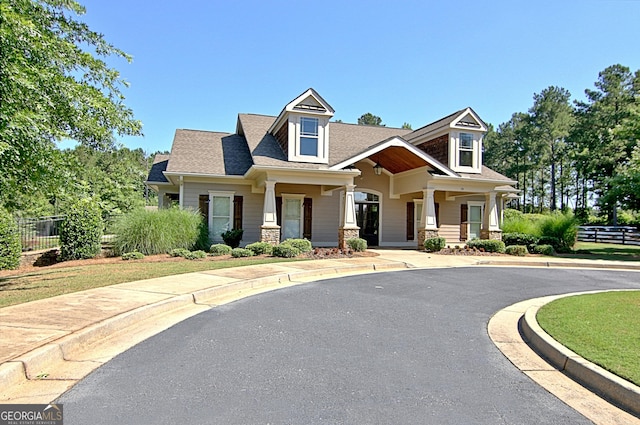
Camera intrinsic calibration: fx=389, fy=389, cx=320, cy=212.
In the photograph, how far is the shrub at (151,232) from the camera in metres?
13.6

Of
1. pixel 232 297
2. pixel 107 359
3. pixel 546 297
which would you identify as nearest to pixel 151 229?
pixel 232 297

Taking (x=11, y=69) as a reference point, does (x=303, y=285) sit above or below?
below

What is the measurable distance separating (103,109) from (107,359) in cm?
566

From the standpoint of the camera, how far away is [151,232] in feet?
45.0

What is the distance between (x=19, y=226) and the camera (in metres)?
13.2

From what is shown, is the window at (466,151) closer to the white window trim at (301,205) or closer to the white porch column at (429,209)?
the white porch column at (429,209)

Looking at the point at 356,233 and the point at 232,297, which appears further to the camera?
the point at 356,233

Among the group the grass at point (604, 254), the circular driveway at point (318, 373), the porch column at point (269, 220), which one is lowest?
the circular driveway at point (318, 373)

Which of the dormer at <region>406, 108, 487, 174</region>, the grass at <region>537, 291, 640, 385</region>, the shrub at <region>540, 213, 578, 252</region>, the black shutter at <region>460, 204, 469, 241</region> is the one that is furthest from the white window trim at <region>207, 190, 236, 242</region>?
the shrub at <region>540, 213, 578, 252</region>

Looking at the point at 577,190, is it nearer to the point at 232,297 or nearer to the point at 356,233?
the point at 356,233

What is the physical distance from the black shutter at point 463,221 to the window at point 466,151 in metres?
3.24

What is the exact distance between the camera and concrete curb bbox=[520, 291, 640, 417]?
337cm

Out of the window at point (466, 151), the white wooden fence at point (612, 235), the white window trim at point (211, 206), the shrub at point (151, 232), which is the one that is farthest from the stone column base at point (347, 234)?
the white wooden fence at point (612, 235)

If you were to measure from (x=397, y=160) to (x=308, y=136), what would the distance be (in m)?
4.71
